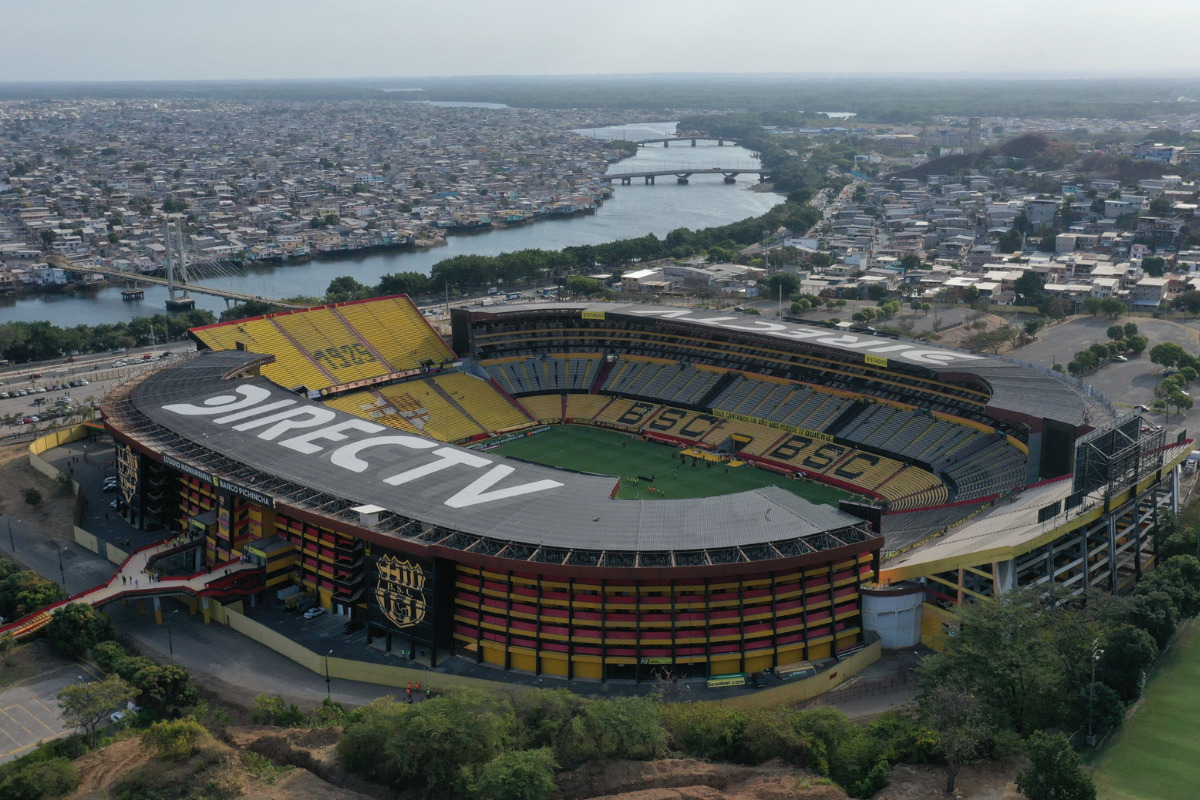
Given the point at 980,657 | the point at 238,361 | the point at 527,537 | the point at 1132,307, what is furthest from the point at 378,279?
the point at 980,657

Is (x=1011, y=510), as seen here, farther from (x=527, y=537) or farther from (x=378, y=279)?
(x=378, y=279)

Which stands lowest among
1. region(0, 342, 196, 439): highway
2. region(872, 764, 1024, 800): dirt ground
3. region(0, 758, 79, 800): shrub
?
region(0, 758, 79, 800): shrub

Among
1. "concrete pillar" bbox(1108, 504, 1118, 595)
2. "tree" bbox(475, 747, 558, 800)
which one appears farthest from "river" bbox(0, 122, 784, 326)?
"concrete pillar" bbox(1108, 504, 1118, 595)

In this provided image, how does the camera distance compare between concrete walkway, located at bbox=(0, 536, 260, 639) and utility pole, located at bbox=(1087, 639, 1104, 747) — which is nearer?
utility pole, located at bbox=(1087, 639, 1104, 747)

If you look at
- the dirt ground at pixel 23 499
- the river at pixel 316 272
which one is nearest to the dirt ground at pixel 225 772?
the dirt ground at pixel 23 499

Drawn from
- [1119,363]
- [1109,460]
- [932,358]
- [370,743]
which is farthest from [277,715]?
[1119,363]

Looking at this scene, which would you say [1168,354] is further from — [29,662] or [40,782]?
[40,782]

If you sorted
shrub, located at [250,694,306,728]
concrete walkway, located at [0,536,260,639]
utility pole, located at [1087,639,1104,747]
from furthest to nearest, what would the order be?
1. concrete walkway, located at [0,536,260,639]
2. shrub, located at [250,694,306,728]
3. utility pole, located at [1087,639,1104,747]

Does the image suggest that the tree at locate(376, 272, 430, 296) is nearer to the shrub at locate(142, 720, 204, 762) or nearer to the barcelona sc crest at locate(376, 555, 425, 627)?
the barcelona sc crest at locate(376, 555, 425, 627)
